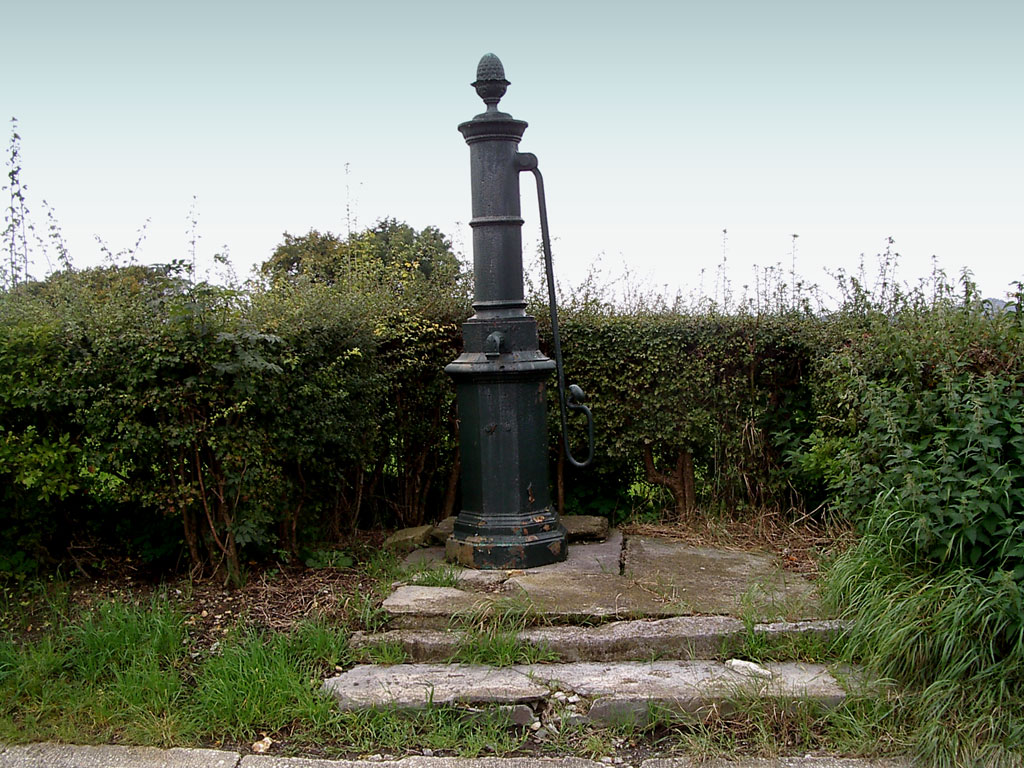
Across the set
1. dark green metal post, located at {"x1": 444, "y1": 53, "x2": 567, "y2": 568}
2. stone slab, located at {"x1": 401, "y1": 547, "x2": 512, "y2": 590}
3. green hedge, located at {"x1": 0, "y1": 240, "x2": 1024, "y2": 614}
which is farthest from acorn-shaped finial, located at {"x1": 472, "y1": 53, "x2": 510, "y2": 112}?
stone slab, located at {"x1": 401, "y1": 547, "x2": 512, "y2": 590}

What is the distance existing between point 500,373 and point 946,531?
2300 mm

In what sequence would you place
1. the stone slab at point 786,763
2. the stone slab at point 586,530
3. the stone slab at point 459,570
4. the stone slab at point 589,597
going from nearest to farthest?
the stone slab at point 786,763 → the stone slab at point 589,597 → the stone slab at point 459,570 → the stone slab at point 586,530

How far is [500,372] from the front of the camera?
15.8 feet

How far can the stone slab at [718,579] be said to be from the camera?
4172 mm

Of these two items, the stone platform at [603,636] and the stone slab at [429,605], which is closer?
the stone platform at [603,636]

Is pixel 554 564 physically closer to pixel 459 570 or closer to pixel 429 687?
pixel 459 570

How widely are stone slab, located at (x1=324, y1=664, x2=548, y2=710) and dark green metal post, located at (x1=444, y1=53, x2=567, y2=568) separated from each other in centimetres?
113

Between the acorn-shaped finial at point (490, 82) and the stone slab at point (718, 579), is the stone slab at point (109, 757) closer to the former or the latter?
the stone slab at point (718, 579)

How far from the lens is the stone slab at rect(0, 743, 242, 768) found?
128 inches

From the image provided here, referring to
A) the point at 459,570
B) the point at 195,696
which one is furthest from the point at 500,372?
the point at 195,696

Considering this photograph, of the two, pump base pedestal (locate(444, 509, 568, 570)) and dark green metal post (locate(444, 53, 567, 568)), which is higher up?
dark green metal post (locate(444, 53, 567, 568))

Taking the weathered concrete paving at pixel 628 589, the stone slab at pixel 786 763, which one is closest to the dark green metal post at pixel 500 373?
the weathered concrete paving at pixel 628 589

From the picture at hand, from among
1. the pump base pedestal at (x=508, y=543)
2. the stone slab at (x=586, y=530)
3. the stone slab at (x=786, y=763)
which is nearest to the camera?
the stone slab at (x=786, y=763)

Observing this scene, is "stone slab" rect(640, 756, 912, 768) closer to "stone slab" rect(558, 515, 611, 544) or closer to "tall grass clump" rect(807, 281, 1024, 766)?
"tall grass clump" rect(807, 281, 1024, 766)
